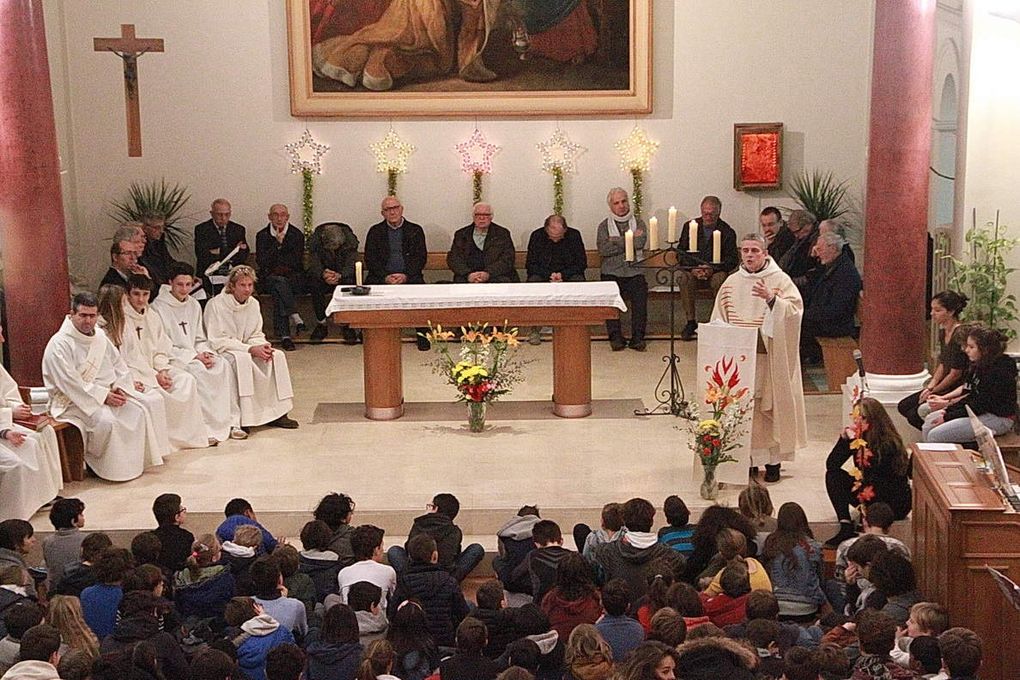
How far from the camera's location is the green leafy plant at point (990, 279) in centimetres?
1015

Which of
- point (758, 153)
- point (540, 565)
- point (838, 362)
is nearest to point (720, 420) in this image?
point (540, 565)

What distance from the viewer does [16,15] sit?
32.7 feet

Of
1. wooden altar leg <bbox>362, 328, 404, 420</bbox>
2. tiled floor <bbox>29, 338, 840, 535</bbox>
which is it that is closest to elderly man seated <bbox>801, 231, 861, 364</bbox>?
tiled floor <bbox>29, 338, 840, 535</bbox>

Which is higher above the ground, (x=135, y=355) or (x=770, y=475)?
(x=135, y=355)

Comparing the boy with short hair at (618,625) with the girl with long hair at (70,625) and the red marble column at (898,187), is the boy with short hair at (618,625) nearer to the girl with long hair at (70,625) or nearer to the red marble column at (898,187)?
the girl with long hair at (70,625)

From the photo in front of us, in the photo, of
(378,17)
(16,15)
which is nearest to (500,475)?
(16,15)

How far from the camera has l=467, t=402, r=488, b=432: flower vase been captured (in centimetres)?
1065

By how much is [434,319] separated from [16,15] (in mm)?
3627

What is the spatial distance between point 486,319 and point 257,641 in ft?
16.6

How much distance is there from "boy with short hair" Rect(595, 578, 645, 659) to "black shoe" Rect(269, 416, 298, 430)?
16.8 ft

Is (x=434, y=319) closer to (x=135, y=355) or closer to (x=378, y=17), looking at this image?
(x=135, y=355)

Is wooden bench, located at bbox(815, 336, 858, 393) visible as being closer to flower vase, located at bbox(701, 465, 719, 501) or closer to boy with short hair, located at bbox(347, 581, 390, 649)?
flower vase, located at bbox(701, 465, 719, 501)

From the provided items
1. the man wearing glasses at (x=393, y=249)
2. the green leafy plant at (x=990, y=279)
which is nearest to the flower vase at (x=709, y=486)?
the green leafy plant at (x=990, y=279)

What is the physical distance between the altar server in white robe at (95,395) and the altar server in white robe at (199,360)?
822 millimetres
